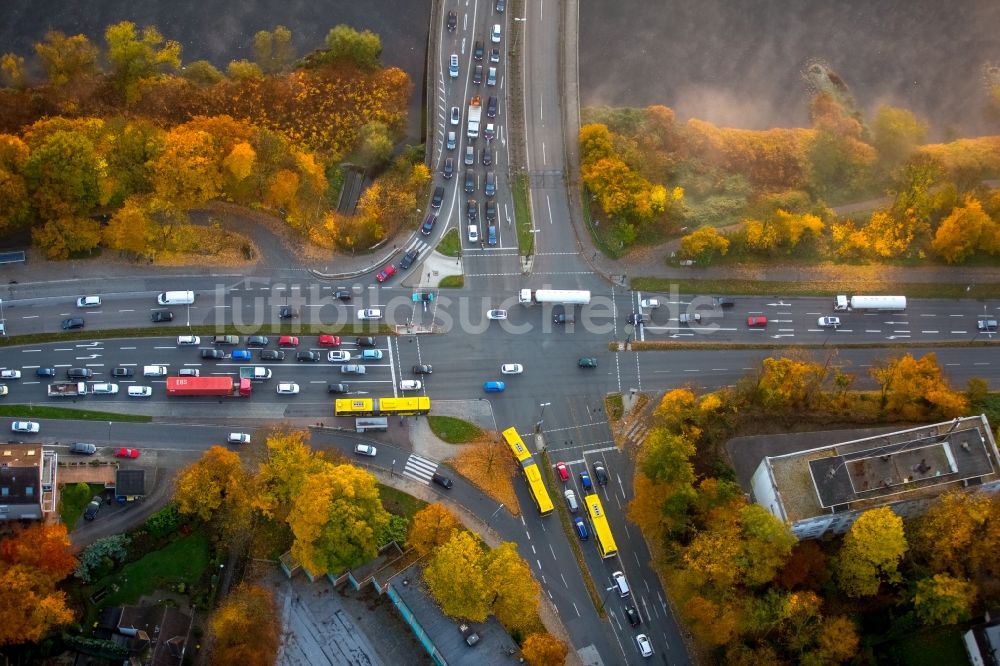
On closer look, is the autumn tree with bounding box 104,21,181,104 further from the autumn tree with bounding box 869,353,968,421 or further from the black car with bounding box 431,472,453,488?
the autumn tree with bounding box 869,353,968,421

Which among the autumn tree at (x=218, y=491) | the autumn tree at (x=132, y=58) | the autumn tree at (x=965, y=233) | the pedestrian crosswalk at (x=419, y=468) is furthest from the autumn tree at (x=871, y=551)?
the autumn tree at (x=132, y=58)

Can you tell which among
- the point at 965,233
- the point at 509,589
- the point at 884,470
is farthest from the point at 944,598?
the point at 965,233

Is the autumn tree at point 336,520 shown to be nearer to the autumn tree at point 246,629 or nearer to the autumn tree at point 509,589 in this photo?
the autumn tree at point 246,629

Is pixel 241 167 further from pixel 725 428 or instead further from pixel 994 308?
pixel 994 308

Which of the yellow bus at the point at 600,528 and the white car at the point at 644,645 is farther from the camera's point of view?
the yellow bus at the point at 600,528

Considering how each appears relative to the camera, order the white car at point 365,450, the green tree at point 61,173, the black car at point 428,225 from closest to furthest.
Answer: the white car at point 365,450 → the green tree at point 61,173 → the black car at point 428,225

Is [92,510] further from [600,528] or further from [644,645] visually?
[644,645]

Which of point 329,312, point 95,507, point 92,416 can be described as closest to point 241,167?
point 329,312

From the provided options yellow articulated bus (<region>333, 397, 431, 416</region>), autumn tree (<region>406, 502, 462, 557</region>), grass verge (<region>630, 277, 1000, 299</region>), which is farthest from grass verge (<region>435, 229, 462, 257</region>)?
autumn tree (<region>406, 502, 462, 557</region>)
